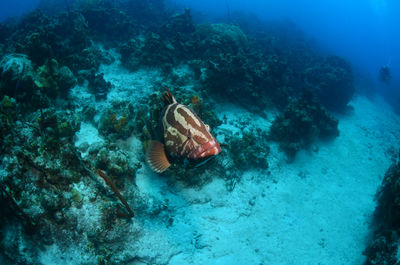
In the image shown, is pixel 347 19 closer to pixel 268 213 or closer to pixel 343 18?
pixel 343 18

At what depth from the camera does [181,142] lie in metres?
2.56

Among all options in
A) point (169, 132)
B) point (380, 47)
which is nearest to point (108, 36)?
point (169, 132)

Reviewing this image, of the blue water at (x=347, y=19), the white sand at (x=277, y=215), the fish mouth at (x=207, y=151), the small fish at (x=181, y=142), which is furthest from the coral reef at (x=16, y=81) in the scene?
the blue water at (x=347, y=19)

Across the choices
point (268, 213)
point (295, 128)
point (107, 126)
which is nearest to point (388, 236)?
point (268, 213)

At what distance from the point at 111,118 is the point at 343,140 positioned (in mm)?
10750

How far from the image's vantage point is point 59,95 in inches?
255

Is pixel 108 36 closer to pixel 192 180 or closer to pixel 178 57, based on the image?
pixel 178 57

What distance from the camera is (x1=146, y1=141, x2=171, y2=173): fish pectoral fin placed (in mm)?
2725

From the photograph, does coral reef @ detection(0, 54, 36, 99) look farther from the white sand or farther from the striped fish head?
the striped fish head

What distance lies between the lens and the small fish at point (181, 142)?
90.0 inches

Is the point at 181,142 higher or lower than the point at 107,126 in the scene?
higher

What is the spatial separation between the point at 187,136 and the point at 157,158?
58cm

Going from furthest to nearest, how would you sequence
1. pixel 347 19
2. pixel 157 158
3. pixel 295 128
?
pixel 347 19 → pixel 295 128 → pixel 157 158

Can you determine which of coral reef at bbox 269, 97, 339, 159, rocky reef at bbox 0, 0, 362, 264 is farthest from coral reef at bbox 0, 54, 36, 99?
coral reef at bbox 269, 97, 339, 159
